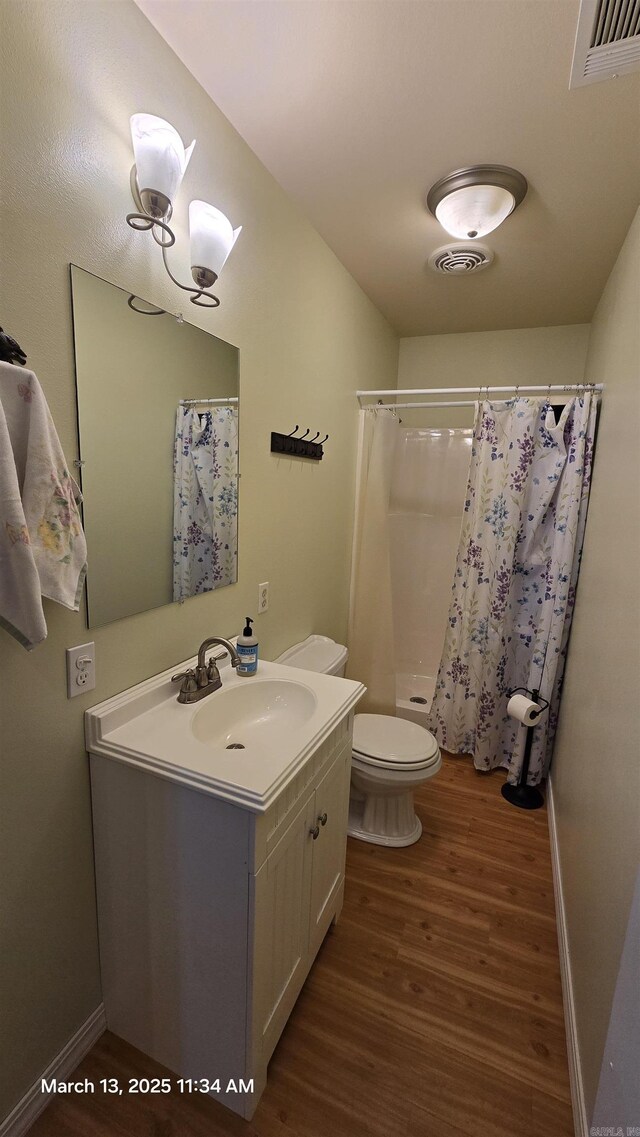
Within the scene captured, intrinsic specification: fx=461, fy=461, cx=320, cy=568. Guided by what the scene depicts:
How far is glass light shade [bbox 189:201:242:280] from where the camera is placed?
44.4 inches

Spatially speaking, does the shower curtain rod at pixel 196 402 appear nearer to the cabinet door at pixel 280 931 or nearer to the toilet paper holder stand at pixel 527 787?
the cabinet door at pixel 280 931

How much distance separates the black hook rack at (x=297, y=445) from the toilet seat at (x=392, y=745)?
1229 millimetres

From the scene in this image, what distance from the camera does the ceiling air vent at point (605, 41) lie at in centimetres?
95

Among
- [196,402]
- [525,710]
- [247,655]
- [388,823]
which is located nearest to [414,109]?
[196,402]

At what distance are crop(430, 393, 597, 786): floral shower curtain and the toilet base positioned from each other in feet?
2.23

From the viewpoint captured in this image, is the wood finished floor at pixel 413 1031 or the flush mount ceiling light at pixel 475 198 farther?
the flush mount ceiling light at pixel 475 198

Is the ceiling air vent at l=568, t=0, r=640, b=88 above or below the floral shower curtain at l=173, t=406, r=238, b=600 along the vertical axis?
above

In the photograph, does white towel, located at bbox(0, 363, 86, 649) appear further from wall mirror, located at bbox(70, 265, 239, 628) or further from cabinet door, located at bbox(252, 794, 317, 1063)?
cabinet door, located at bbox(252, 794, 317, 1063)

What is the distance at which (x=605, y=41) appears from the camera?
1040 millimetres

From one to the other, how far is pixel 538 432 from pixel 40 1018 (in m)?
2.69

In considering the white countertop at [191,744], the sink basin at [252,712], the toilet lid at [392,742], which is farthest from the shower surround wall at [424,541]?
the white countertop at [191,744]

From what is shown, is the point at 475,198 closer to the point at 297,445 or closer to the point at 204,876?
the point at 297,445

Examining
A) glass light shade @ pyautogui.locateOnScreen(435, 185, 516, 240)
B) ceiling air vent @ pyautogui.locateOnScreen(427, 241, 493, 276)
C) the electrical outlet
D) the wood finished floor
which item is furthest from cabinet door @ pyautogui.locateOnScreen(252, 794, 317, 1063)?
ceiling air vent @ pyautogui.locateOnScreen(427, 241, 493, 276)

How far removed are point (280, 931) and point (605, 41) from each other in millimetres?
2193
